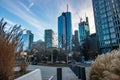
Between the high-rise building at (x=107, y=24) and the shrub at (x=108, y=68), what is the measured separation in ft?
220

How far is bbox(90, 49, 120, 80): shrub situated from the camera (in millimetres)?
2919

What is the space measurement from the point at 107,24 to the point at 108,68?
7557 centimetres

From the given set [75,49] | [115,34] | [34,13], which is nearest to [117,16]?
[115,34]

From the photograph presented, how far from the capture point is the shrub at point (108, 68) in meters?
2.92

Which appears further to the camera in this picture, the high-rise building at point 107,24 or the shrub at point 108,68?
the high-rise building at point 107,24

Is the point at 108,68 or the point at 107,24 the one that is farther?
the point at 107,24

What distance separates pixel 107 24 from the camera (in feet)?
251

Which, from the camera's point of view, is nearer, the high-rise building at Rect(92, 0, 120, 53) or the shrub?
the shrub

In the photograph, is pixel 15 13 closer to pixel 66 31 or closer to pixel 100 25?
pixel 100 25

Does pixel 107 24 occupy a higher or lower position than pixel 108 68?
higher

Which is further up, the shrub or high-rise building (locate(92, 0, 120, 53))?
high-rise building (locate(92, 0, 120, 53))

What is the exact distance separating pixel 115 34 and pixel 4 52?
71.3 m

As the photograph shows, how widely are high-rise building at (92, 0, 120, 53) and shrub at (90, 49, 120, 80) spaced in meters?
67.1

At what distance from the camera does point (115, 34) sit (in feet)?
235
